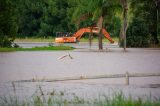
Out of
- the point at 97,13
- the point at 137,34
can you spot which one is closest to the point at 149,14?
the point at 137,34

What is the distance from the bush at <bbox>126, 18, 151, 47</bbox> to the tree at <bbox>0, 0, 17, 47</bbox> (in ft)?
43.5

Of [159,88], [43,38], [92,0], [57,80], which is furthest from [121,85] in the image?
[43,38]

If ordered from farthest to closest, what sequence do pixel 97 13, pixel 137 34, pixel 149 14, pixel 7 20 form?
1. pixel 149 14
2. pixel 137 34
3. pixel 97 13
4. pixel 7 20

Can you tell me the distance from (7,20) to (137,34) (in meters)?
15.1

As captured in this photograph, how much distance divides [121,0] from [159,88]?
3287cm

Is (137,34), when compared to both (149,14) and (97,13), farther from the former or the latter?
(97,13)

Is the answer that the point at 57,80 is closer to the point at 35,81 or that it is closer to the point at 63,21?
the point at 35,81

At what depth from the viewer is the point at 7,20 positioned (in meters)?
47.8

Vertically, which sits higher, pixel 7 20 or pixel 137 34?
pixel 7 20

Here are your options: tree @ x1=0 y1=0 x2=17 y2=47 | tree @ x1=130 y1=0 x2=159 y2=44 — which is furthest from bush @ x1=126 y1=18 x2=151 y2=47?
tree @ x1=0 y1=0 x2=17 y2=47

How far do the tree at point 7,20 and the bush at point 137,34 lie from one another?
1324 cm

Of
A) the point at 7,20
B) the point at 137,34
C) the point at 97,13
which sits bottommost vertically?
the point at 137,34

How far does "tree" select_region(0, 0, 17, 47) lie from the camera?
156ft

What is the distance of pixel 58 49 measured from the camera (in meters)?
48.8
